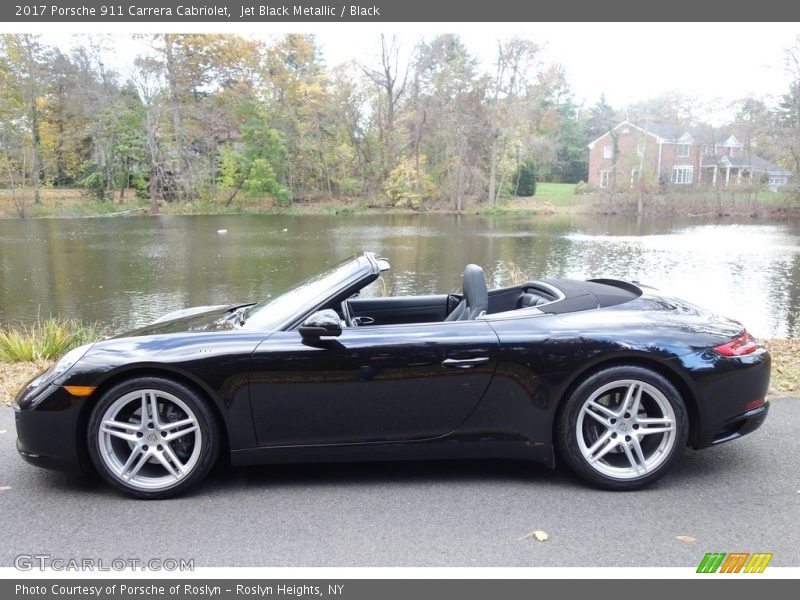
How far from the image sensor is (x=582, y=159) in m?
71.1

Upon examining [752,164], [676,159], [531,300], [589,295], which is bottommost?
[531,300]

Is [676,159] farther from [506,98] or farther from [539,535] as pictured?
[539,535]

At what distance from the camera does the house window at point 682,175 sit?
156 ft

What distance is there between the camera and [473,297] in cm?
378

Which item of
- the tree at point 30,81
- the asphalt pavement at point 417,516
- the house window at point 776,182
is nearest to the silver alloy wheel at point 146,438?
the asphalt pavement at point 417,516

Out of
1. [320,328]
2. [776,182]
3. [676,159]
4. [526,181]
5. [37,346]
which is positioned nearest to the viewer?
[320,328]

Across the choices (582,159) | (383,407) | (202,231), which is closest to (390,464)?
(383,407)

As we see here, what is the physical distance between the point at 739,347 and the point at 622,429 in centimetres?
80

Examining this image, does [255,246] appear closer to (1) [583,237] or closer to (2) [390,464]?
(1) [583,237]

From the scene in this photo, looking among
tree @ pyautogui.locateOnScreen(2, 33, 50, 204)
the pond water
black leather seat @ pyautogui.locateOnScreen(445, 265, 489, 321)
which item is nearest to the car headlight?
black leather seat @ pyautogui.locateOnScreen(445, 265, 489, 321)

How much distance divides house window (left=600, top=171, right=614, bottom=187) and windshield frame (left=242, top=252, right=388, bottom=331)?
1949 inches

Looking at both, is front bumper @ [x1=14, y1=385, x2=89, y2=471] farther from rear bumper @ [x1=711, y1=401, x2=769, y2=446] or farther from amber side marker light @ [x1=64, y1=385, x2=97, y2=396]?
rear bumper @ [x1=711, y1=401, x2=769, y2=446]

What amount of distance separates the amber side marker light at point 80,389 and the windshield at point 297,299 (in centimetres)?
84

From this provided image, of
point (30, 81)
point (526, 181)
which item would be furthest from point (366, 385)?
point (526, 181)
